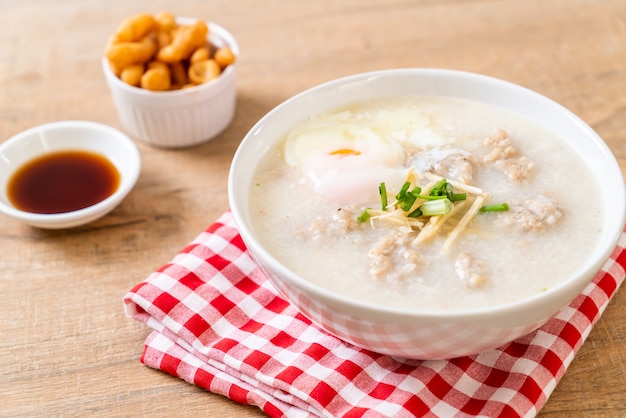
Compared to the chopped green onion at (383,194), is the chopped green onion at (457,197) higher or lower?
higher

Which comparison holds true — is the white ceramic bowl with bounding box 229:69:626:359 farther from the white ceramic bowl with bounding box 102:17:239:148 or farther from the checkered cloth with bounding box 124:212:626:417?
the white ceramic bowl with bounding box 102:17:239:148

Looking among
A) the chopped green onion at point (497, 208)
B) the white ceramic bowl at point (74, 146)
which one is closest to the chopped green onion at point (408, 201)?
the chopped green onion at point (497, 208)

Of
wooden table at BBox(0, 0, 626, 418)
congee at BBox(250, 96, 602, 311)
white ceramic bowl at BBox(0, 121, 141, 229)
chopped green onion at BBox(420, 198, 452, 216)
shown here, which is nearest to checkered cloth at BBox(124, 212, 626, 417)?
wooden table at BBox(0, 0, 626, 418)

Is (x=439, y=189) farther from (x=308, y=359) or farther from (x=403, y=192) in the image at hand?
(x=308, y=359)

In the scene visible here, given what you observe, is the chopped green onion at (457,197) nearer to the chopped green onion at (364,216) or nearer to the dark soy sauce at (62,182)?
the chopped green onion at (364,216)

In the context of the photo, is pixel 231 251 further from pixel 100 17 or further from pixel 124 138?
pixel 100 17

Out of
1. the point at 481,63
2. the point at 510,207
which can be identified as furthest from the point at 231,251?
the point at 481,63
